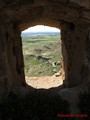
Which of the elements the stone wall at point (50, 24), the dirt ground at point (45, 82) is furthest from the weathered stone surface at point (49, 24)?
the dirt ground at point (45, 82)

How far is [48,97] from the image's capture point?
7777 millimetres

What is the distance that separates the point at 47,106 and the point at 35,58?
20.5m

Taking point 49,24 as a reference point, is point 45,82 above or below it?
below

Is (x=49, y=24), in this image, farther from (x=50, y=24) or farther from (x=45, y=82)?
(x=45, y=82)

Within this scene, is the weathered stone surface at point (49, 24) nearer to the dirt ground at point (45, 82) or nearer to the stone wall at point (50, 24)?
the stone wall at point (50, 24)

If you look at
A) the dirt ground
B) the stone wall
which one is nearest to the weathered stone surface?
the stone wall

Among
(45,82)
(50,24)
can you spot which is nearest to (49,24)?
(50,24)

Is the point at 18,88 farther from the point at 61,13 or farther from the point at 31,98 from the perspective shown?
the point at 61,13

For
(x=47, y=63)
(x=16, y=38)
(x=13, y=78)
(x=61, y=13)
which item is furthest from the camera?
(x=47, y=63)

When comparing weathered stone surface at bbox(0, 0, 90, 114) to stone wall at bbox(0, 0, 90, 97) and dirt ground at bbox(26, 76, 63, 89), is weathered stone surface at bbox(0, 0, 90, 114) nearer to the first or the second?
stone wall at bbox(0, 0, 90, 97)

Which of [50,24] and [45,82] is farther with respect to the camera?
[45,82]

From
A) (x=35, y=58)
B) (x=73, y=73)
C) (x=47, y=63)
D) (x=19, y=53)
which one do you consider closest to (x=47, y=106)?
(x=73, y=73)

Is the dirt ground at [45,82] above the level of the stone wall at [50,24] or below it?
below

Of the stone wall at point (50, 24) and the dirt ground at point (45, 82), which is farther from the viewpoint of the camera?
the dirt ground at point (45, 82)
